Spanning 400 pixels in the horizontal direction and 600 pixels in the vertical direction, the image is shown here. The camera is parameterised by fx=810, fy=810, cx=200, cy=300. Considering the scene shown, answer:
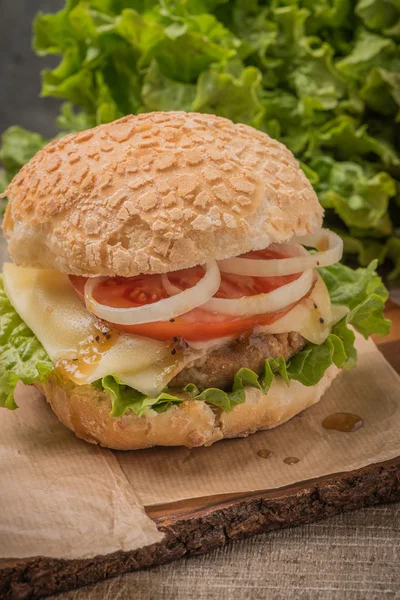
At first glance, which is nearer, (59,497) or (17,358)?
(59,497)

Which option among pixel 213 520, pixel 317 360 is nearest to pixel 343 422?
pixel 317 360

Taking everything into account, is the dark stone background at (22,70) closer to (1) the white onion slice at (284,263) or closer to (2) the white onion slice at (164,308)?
(1) the white onion slice at (284,263)

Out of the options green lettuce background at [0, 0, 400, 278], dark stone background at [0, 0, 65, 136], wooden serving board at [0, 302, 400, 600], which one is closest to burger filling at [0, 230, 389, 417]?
wooden serving board at [0, 302, 400, 600]

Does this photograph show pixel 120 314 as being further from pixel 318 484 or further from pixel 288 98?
pixel 288 98

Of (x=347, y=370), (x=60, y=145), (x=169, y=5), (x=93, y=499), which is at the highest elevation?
(x=60, y=145)

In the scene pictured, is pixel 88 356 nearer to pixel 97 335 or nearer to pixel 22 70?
pixel 97 335

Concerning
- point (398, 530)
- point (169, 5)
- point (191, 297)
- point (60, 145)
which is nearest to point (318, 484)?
point (398, 530)

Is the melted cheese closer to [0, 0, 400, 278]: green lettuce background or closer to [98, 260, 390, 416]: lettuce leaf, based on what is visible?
[98, 260, 390, 416]: lettuce leaf
